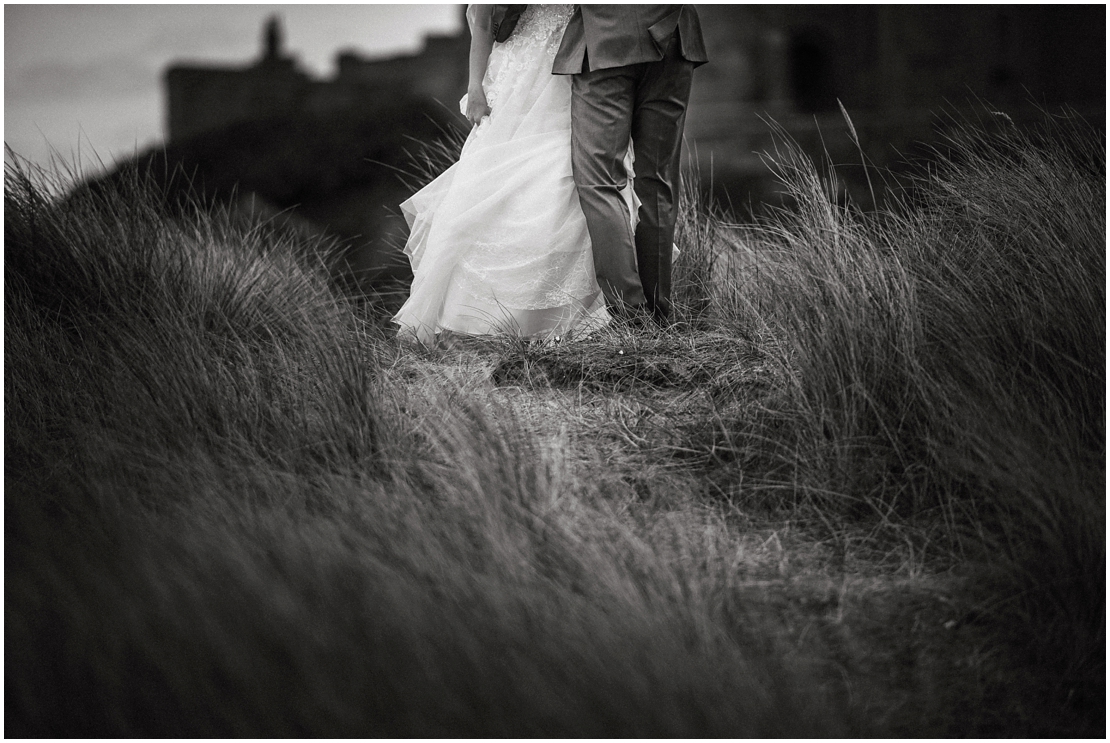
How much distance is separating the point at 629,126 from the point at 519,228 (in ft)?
1.63

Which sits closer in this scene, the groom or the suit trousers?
the groom

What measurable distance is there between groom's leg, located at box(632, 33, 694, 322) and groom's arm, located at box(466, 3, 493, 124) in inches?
22.1

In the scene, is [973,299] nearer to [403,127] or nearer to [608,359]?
[608,359]

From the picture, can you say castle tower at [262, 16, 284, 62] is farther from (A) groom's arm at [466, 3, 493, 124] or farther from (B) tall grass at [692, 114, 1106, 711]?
(B) tall grass at [692, 114, 1106, 711]

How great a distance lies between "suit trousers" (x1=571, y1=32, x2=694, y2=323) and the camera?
2863 millimetres

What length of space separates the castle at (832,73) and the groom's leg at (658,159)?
17639 mm

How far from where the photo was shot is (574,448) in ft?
7.48

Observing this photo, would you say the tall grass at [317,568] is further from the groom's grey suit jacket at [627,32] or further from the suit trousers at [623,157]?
the groom's grey suit jacket at [627,32]

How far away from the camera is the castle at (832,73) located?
23188 millimetres

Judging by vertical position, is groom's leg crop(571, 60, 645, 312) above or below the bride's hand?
below

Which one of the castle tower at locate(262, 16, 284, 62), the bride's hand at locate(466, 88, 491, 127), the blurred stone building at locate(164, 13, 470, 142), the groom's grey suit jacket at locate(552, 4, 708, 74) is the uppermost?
the castle tower at locate(262, 16, 284, 62)

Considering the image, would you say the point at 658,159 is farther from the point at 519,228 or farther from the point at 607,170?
the point at 519,228

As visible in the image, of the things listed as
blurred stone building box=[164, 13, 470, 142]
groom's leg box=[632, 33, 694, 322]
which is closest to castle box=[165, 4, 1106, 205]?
blurred stone building box=[164, 13, 470, 142]

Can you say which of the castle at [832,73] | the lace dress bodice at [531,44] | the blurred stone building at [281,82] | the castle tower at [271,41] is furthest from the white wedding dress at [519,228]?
the castle tower at [271,41]
